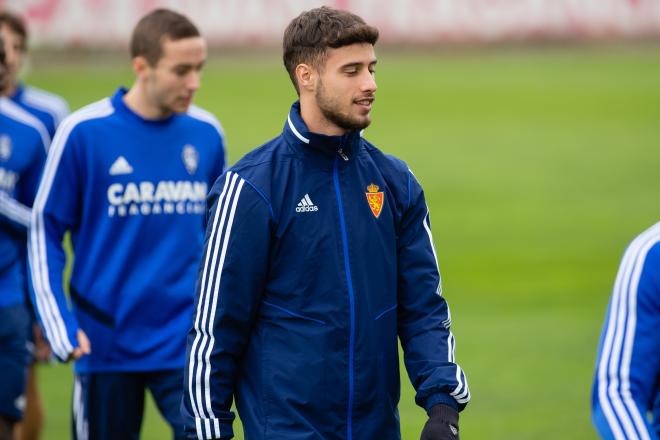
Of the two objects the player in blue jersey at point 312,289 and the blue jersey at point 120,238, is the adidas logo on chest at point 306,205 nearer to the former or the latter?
the player in blue jersey at point 312,289

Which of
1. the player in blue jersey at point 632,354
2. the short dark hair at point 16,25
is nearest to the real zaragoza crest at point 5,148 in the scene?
the short dark hair at point 16,25

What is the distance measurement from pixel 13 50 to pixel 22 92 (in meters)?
0.42

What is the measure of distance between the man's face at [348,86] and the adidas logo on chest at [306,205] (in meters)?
0.26

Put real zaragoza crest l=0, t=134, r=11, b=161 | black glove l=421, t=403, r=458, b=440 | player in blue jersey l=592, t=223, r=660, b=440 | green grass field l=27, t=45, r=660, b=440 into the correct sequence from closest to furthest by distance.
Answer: player in blue jersey l=592, t=223, r=660, b=440, black glove l=421, t=403, r=458, b=440, real zaragoza crest l=0, t=134, r=11, b=161, green grass field l=27, t=45, r=660, b=440

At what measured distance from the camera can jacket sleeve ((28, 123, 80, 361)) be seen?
5695mm

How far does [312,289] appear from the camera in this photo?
172 inches

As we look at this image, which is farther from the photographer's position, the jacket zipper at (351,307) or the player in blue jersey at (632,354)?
the jacket zipper at (351,307)

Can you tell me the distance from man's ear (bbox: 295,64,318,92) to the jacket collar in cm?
9

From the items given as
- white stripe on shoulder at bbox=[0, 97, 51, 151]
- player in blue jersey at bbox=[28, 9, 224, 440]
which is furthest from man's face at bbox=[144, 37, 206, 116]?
white stripe on shoulder at bbox=[0, 97, 51, 151]

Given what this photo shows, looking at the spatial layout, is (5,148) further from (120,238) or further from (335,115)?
(335,115)

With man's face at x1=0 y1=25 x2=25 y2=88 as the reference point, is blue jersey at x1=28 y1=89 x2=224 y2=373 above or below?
below

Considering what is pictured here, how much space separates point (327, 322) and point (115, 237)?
1838 millimetres

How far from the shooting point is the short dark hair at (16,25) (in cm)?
776

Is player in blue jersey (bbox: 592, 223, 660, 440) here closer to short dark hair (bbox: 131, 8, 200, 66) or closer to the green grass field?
short dark hair (bbox: 131, 8, 200, 66)
